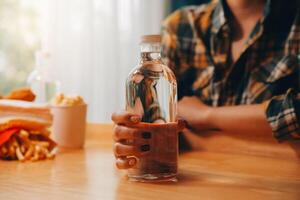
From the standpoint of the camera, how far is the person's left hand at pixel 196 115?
1.42m

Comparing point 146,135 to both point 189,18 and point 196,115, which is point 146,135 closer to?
point 196,115

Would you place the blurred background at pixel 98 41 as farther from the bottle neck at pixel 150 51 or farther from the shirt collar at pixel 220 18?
the bottle neck at pixel 150 51

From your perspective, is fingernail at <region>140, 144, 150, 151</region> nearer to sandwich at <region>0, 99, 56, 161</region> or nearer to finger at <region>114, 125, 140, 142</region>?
finger at <region>114, 125, 140, 142</region>

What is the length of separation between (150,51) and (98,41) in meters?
1.45

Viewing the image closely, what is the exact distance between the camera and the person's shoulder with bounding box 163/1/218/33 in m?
1.75

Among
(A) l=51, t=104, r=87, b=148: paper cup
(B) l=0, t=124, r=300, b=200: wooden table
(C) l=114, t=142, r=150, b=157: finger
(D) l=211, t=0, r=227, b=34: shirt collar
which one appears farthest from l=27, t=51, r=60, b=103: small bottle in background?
(C) l=114, t=142, r=150, b=157: finger

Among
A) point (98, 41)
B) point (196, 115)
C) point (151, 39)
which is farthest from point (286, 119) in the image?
point (98, 41)

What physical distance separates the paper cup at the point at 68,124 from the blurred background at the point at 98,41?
3.11 ft

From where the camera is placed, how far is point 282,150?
119 cm

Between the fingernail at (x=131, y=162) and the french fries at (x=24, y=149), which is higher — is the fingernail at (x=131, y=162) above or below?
above

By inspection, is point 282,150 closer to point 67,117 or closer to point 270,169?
point 270,169

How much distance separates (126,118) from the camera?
0.90m

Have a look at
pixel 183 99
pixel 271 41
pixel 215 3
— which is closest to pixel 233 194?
pixel 183 99

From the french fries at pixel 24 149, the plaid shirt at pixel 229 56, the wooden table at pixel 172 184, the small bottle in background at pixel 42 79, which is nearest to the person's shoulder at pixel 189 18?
the plaid shirt at pixel 229 56
